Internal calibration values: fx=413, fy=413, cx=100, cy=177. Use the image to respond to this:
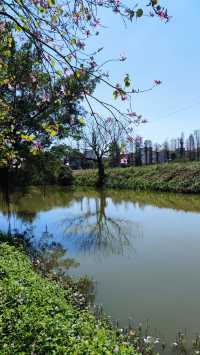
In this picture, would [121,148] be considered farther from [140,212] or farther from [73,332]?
[140,212]

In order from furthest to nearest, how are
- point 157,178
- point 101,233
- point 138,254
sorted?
point 157,178 < point 101,233 < point 138,254

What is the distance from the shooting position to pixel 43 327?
4.09 metres

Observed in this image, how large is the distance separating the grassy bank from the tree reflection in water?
9.24 m

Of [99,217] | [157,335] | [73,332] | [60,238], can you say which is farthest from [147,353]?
[99,217]

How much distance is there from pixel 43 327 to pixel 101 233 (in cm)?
979

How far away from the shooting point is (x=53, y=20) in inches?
138

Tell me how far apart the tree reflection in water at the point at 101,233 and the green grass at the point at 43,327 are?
5180 millimetres

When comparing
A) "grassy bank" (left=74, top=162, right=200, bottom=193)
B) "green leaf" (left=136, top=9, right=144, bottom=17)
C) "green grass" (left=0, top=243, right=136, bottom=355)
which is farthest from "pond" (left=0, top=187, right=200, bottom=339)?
"grassy bank" (left=74, top=162, right=200, bottom=193)

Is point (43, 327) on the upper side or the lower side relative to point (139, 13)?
lower

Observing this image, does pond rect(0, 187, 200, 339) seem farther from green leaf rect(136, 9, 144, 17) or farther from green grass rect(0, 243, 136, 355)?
green leaf rect(136, 9, 144, 17)

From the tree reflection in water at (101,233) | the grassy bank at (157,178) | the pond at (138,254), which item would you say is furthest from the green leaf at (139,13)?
the grassy bank at (157,178)

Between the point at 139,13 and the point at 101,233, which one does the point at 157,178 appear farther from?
the point at 139,13

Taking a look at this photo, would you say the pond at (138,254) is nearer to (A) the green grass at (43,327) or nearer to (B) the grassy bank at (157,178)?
(A) the green grass at (43,327)

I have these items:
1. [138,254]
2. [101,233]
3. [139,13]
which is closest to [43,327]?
[139,13]
